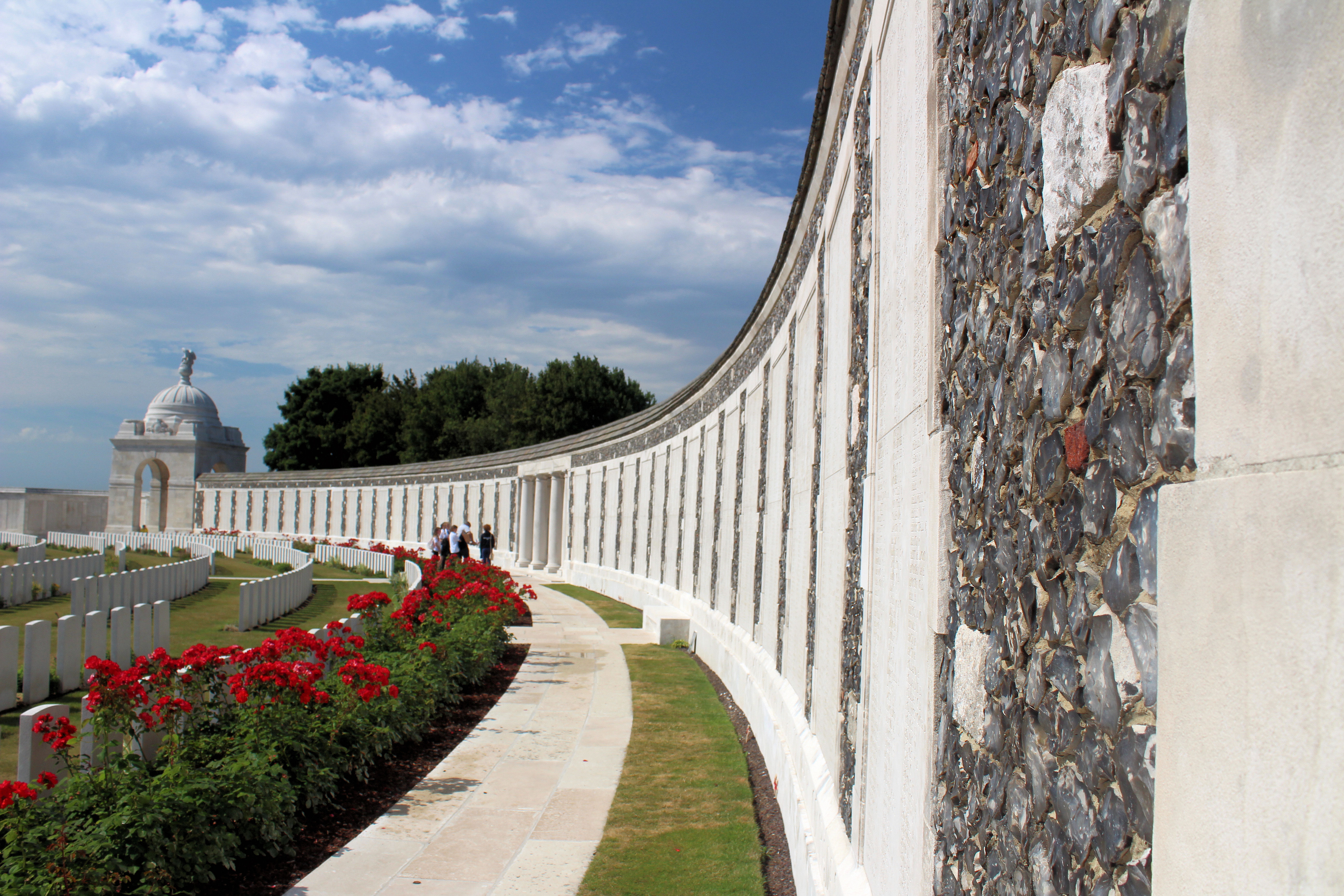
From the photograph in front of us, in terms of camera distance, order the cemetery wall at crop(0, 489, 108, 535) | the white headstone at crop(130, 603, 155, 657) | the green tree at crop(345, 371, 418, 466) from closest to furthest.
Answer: the white headstone at crop(130, 603, 155, 657)
the cemetery wall at crop(0, 489, 108, 535)
the green tree at crop(345, 371, 418, 466)

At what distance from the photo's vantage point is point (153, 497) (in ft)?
182

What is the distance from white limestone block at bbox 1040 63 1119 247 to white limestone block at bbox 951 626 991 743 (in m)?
1.11

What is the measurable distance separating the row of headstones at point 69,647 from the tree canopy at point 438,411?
131 ft

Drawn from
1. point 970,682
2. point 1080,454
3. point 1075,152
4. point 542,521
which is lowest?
point 542,521

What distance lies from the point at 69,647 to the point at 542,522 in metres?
21.1

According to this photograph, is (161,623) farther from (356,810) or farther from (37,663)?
(356,810)

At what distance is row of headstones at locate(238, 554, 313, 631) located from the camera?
15.0 m

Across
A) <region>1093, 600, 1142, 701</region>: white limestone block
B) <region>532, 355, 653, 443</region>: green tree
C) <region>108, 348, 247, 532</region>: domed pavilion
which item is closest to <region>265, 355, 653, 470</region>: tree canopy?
<region>532, 355, 653, 443</region>: green tree

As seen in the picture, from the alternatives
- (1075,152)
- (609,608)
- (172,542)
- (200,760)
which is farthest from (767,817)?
(172,542)

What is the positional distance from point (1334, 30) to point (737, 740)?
8.03 metres

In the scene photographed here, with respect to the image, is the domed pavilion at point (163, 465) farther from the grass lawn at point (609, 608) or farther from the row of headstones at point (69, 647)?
the row of headstones at point (69, 647)

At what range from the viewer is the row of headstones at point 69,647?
27.5ft

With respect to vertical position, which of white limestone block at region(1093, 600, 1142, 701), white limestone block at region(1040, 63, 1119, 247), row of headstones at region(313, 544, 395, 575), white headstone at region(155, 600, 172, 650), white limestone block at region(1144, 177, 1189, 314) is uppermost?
white limestone block at region(1040, 63, 1119, 247)

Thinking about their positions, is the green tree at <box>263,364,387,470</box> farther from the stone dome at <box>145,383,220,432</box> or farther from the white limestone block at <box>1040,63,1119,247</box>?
the white limestone block at <box>1040,63,1119,247</box>
